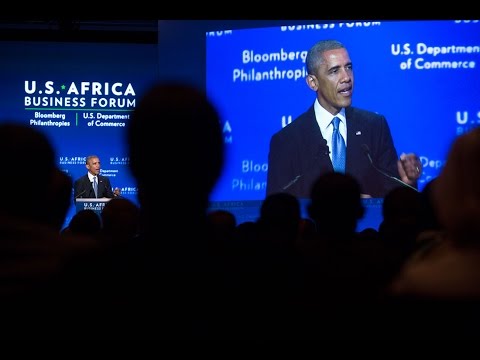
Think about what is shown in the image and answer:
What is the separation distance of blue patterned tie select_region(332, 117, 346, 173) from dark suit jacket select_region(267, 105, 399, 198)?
49 mm

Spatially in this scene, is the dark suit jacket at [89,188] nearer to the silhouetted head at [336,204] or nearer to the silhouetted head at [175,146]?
the silhouetted head at [336,204]

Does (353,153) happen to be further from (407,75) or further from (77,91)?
(77,91)

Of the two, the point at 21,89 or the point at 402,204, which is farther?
the point at 21,89

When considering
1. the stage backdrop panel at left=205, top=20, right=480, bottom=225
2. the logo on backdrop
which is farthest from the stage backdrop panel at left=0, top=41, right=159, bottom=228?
the stage backdrop panel at left=205, top=20, right=480, bottom=225

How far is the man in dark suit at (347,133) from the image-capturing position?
6.67 meters

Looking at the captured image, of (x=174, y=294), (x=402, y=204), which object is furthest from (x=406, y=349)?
(x=402, y=204)

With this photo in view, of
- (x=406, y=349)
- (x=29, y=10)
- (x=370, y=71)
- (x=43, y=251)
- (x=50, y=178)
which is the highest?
(x=29, y=10)

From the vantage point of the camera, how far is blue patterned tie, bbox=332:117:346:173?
6.67 m

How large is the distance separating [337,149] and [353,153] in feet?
0.53

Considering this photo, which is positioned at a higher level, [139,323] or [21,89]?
[21,89]

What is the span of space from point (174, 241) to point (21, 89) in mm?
11179

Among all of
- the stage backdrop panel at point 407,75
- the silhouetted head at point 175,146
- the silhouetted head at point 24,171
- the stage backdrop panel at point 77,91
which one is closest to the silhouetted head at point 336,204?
the silhouetted head at point 24,171

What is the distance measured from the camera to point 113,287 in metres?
1.05

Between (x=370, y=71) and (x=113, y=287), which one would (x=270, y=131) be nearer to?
(x=370, y=71)
